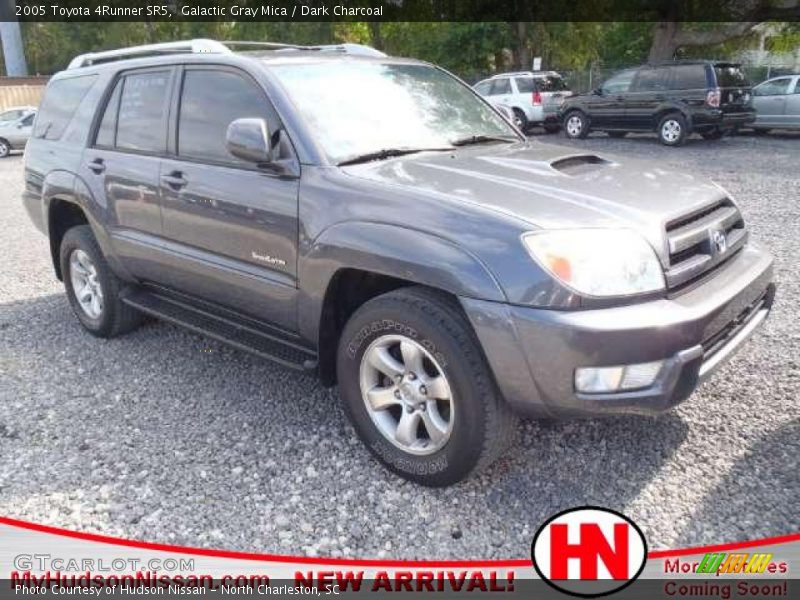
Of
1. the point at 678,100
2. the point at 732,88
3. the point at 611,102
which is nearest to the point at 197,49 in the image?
the point at 678,100

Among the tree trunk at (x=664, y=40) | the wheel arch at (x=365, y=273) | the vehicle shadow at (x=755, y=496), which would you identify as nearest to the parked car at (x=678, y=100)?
the tree trunk at (x=664, y=40)

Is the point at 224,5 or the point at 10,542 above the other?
the point at 224,5

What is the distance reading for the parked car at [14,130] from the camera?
1875 cm

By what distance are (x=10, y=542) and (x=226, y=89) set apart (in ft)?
7.71

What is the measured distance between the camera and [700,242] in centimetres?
288

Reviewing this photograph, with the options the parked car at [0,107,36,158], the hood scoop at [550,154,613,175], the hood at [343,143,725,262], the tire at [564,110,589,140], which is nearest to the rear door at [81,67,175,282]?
the hood at [343,143,725,262]

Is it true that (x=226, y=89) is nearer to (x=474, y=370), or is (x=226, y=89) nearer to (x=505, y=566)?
(x=474, y=370)

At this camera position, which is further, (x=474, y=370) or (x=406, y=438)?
(x=406, y=438)

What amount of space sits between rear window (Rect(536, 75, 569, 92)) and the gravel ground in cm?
1546

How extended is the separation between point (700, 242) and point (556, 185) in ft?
2.14

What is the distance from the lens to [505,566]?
2521 millimetres

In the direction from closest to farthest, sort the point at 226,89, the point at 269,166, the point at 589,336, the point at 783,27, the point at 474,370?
1. the point at 589,336
2. the point at 474,370
3. the point at 269,166
4. the point at 226,89
5. the point at 783,27

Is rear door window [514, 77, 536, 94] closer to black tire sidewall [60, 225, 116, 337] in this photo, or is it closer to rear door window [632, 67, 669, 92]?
rear door window [632, 67, 669, 92]

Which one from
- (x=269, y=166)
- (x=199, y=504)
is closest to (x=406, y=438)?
(x=199, y=504)
